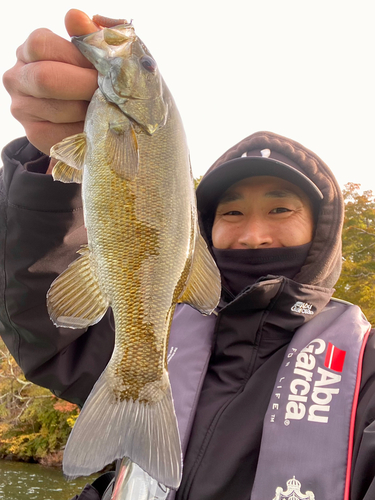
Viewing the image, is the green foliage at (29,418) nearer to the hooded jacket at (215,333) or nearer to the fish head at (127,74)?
the hooded jacket at (215,333)

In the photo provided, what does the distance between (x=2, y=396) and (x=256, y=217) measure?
23.1m

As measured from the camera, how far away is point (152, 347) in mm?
1538

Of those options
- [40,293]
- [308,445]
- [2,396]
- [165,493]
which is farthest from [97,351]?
[2,396]

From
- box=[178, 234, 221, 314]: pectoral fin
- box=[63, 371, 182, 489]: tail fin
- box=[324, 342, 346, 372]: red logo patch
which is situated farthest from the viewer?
box=[324, 342, 346, 372]: red logo patch

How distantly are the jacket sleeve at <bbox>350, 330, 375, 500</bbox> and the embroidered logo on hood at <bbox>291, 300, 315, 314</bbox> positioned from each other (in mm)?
413

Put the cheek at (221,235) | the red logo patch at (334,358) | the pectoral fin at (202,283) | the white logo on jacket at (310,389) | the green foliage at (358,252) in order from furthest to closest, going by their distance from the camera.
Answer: the green foliage at (358,252)
the cheek at (221,235)
the red logo patch at (334,358)
the white logo on jacket at (310,389)
the pectoral fin at (202,283)

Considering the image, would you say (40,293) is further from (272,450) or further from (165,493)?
(272,450)

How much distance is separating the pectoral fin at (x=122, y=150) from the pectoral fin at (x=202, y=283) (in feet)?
1.22

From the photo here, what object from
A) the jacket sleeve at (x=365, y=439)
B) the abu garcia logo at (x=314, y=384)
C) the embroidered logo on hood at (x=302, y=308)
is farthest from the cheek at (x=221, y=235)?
the jacket sleeve at (x=365, y=439)

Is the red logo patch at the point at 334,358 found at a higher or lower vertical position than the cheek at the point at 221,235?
lower

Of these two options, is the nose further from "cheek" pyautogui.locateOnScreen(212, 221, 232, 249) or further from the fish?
the fish

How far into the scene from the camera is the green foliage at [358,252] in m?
14.5

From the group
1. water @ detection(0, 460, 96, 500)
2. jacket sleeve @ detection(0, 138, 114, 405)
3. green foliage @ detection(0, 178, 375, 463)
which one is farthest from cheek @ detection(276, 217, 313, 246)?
green foliage @ detection(0, 178, 375, 463)

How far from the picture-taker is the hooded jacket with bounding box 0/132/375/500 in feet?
6.38
